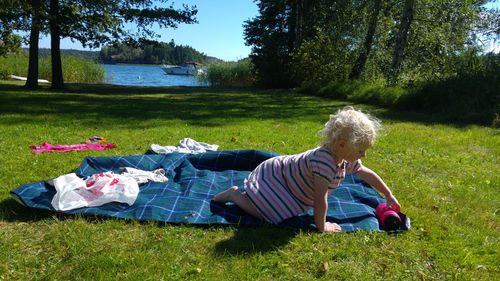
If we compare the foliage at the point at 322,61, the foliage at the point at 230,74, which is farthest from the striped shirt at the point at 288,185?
the foliage at the point at 230,74

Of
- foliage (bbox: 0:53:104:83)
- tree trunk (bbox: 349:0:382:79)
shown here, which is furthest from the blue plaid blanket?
foliage (bbox: 0:53:104:83)

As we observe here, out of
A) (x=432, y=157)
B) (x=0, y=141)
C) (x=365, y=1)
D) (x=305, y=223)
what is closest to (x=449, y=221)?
(x=305, y=223)

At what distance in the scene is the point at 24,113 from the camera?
10.7 m

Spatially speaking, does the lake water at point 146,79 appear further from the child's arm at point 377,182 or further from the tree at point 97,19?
the child's arm at point 377,182

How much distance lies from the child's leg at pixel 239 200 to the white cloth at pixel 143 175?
3.21ft

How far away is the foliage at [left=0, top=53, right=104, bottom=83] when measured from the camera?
26781 millimetres

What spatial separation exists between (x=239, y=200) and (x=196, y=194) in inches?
24.2

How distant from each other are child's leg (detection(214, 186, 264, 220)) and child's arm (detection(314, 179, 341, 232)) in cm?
55

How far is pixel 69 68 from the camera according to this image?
26969 mm

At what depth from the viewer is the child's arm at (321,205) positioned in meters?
3.72

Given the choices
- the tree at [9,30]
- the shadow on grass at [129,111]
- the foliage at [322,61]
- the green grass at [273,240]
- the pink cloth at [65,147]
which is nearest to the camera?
the green grass at [273,240]

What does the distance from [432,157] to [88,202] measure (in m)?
5.38

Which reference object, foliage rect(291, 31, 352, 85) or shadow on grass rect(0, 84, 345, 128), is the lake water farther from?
shadow on grass rect(0, 84, 345, 128)

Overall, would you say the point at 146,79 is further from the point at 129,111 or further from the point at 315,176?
the point at 315,176
